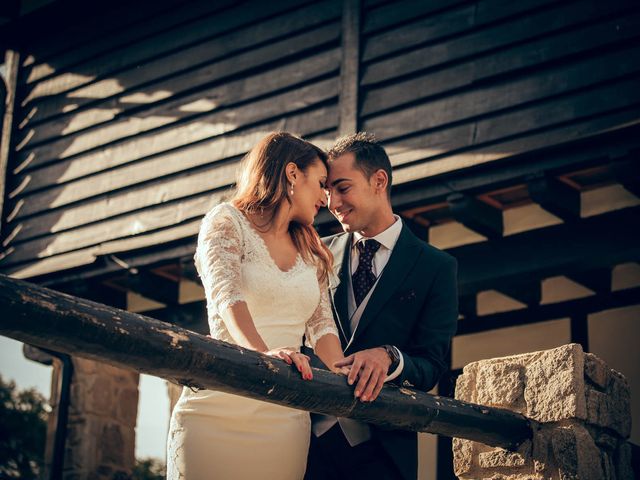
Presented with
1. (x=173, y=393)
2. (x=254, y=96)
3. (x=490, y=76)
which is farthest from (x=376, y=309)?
(x=173, y=393)

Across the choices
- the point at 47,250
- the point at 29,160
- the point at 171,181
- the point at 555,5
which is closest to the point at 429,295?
the point at 555,5

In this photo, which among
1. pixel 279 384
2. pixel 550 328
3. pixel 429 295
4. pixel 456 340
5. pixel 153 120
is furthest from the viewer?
pixel 153 120

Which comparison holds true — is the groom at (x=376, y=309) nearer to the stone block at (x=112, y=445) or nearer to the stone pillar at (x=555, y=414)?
the stone pillar at (x=555, y=414)

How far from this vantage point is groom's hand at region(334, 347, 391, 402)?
304 cm

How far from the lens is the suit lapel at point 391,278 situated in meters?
3.53

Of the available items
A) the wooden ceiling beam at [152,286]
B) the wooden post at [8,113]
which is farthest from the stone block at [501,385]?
the wooden post at [8,113]

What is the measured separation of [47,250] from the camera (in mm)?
9438

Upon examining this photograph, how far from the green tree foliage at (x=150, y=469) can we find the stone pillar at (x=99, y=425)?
882cm

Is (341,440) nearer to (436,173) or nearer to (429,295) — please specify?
(429,295)

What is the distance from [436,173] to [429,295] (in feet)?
11.3

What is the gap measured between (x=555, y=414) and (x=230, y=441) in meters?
1.17

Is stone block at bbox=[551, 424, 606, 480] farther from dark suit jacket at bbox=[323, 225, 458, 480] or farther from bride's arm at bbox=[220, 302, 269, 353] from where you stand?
bride's arm at bbox=[220, 302, 269, 353]

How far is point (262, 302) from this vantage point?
129 inches

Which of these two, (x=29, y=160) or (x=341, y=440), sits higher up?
(x=29, y=160)
